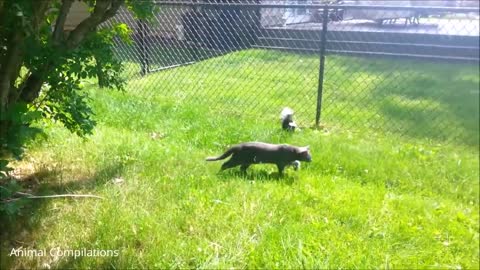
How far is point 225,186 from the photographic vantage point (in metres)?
3.17

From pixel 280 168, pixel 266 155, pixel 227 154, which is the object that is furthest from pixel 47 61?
pixel 280 168

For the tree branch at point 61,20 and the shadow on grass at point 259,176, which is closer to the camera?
the tree branch at point 61,20

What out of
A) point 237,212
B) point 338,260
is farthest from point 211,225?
point 338,260

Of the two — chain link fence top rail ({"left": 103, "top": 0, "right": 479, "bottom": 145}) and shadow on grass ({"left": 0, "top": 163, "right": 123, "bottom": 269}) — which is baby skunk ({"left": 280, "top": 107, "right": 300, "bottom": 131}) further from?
shadow on grass ({"left": 0, "top": 163, "right": 123, "bottom": 269})

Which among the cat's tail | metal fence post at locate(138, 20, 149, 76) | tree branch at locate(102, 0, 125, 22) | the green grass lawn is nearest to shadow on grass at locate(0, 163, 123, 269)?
the green grass lawn

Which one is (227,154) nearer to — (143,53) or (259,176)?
(259,176)

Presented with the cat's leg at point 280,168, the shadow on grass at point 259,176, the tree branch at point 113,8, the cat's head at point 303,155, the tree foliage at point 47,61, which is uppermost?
the tree branch at point 113,8

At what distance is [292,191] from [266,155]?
0.46 meters

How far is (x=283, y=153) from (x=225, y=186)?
1.94 feet

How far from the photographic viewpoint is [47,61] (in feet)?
8.23

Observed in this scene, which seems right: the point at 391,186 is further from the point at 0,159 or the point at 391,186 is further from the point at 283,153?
the point at 0,159

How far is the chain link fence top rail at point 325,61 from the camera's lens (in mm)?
1451

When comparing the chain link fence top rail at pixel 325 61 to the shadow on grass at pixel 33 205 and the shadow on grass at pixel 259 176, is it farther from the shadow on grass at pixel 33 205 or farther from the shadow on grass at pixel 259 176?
the shadow on grass at pixel 33 205

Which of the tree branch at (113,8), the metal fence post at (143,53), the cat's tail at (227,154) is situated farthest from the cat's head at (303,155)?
the metal fence post at (143,53)
